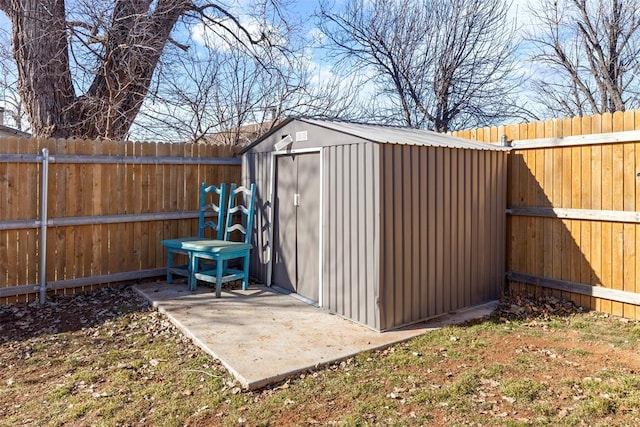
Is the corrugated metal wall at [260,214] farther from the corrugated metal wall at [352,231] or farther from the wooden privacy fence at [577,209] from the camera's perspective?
the wooden privacy fence at [577,209]

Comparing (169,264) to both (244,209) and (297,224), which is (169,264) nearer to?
(244,209)

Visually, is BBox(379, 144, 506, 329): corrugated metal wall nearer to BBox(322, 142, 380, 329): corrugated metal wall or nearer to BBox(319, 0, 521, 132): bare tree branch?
BBox(322, 142, 380, 329): corrugated metal wall

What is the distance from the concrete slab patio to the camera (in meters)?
3.46

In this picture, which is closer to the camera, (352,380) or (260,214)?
(352,380)

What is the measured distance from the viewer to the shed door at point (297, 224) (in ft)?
16.7

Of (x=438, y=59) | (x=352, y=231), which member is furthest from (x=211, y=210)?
(x=438, y=59)

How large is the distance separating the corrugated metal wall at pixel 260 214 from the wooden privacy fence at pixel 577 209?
284 centimetres

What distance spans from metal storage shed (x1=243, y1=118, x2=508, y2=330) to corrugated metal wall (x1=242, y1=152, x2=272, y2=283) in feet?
0.16

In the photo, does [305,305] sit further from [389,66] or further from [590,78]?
[590,78]

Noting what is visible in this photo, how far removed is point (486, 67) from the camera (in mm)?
12281

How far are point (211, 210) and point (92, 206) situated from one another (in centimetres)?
150

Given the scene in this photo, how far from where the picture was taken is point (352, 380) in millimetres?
3260

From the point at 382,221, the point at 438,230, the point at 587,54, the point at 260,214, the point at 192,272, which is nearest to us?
the point at 382,221

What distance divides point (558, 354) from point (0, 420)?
3979mm
